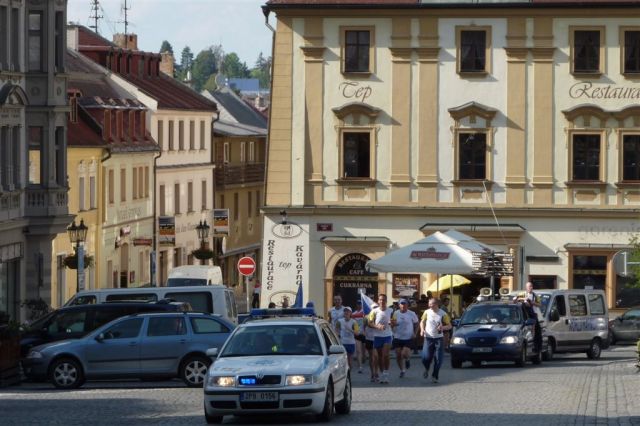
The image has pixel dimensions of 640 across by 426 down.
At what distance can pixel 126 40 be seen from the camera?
92.9 metres

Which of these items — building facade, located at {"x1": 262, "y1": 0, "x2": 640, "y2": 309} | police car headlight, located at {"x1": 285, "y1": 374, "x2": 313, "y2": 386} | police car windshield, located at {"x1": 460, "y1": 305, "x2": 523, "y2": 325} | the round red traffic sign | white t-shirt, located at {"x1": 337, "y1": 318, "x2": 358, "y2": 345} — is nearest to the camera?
police car headlight, located at {"x1": 285, "y1": 374, "x2": 313, "y2": 386}

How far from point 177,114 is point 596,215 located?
37.6 m

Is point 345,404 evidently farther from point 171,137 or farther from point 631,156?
point 171,137

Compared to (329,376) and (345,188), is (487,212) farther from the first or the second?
Answer: (329,376)

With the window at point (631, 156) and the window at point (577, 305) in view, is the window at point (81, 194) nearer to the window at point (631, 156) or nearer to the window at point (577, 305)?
the window at point (631, 156)

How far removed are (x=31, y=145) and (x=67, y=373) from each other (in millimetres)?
18060

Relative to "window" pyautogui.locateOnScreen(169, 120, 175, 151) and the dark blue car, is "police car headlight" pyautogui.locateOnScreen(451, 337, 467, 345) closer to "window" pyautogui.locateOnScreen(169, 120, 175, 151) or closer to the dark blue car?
the dark blue car

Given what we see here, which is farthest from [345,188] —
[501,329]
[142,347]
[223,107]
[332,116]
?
[223,107]

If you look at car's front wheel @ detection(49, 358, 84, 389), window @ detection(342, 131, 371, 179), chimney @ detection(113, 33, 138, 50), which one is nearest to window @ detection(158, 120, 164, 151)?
chimney @ detection(113, 33, 138, 50)

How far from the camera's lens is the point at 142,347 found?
100 ft

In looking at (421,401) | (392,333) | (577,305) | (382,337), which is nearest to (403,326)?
(392,333)

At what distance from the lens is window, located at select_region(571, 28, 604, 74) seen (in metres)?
50.8

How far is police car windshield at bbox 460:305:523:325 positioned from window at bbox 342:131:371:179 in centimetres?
1365

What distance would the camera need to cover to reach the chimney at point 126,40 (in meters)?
92.9
